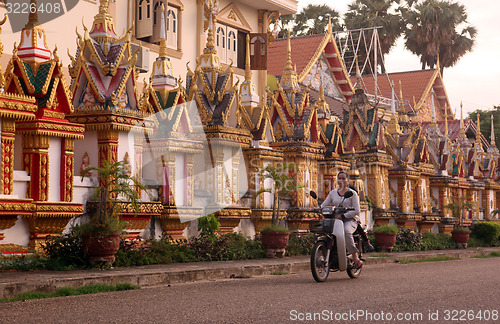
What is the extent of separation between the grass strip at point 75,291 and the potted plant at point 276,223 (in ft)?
21.2

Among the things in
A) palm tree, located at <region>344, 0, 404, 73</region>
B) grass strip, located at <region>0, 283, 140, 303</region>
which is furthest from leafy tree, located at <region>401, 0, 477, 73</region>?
grass strip, located at <region>0, 283, 140, 303</region>

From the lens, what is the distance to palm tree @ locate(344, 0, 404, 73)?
53.3 meters

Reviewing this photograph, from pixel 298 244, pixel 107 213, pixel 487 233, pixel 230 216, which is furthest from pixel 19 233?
pixel 487 233

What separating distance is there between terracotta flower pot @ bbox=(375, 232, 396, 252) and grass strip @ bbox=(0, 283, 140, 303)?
1291cm

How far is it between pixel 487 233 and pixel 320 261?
69.3 feet

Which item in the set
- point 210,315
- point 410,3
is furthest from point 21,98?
point 410,3

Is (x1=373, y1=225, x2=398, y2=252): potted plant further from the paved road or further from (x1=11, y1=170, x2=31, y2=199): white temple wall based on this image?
(x1=11, y1=170, x2=31, y2=199): white temple wall

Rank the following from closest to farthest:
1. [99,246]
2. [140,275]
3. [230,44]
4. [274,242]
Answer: [140,275], [99,246], [274,242], [230,44]

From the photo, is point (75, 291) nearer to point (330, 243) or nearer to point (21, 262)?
point (21, 262)

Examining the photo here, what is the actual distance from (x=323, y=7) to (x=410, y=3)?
23.5 ft

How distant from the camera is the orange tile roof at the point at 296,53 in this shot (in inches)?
1394

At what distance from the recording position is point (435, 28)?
54.3 meters

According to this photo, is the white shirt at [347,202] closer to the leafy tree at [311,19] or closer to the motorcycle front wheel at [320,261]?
the motorcycle front wheel at [320,261]

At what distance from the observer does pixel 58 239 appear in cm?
1223
